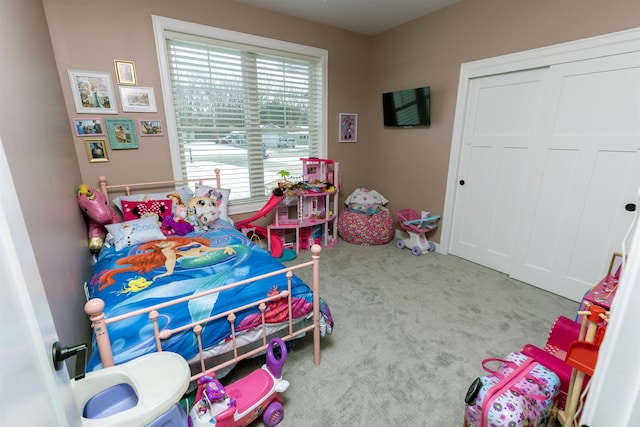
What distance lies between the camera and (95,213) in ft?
7.31

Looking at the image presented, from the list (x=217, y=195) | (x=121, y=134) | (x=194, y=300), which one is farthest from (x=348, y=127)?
(x=194, y=300)

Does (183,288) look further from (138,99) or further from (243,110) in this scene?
(243,110)

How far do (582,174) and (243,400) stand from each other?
2.89m

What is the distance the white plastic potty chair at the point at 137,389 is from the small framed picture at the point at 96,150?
214 cm

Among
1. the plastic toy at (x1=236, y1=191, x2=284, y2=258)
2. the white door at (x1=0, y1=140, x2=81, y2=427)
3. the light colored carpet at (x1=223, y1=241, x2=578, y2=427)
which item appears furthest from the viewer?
the plastic toy at (x1=236, y1=191, x2=284, y2=258)

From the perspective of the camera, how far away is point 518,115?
2.62 meters

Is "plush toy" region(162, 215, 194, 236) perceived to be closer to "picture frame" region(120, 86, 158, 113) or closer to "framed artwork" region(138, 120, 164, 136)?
"framed artwork" region(138, 120, 164, 136)

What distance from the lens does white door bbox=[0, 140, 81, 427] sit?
46cm

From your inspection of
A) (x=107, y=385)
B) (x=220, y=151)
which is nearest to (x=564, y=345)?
(x=107, y=385)

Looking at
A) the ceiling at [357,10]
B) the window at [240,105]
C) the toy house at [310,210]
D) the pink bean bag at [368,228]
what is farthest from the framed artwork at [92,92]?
the pink bean bag at [368,228]

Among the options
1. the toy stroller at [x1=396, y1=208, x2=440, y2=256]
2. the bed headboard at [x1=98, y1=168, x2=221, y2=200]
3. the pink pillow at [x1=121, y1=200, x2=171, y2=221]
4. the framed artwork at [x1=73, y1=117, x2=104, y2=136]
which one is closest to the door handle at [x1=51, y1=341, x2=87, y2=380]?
the pink pillow at [x1=121, y1=200, x2=171, y2=221]

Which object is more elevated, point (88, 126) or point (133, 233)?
point (88, 126)

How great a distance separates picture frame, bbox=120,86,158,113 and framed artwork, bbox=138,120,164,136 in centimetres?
10

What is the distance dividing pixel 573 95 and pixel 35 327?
329cm
